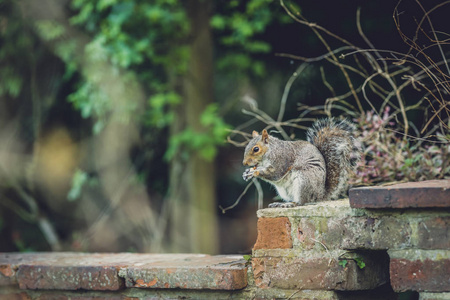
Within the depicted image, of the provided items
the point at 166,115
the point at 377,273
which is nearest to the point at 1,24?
the point at 166,115

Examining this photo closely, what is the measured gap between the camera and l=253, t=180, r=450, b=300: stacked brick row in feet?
7.02

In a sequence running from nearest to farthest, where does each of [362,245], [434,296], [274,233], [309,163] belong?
[434,296] < [362,245] < [274,233] < [309,163]

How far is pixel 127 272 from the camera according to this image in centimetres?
265

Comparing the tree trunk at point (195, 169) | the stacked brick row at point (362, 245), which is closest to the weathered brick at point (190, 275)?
the stacked brick row at point (362, 245)

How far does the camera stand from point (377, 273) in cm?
247

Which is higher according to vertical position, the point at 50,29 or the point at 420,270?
the point at 50,29

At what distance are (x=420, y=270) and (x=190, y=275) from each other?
905 millimetres

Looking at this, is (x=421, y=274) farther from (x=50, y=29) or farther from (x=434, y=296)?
(x=50, y=29)

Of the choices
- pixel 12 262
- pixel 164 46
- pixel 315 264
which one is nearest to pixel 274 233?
pixel 315 264

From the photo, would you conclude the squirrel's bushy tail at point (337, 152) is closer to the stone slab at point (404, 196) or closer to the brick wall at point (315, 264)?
the brick wall at point (315, 264)

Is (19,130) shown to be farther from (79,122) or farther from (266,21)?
(266,21)

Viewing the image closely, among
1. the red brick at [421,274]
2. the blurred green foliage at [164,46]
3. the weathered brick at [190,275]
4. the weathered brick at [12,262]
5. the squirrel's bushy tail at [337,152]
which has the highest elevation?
the blurred green foliage at [164,46]

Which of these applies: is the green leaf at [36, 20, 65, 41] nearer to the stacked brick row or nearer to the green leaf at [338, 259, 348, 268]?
the stacked brick row

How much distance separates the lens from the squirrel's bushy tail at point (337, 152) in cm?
288
